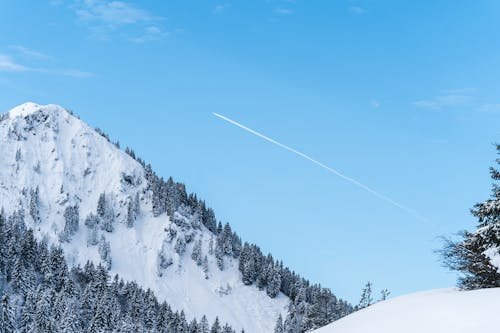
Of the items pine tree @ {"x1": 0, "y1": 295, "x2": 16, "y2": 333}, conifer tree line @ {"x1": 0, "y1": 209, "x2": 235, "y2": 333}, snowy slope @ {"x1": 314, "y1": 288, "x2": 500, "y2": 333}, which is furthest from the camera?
conifer tree line @ {"x1": 0, "y1": 209, "x2": 235, "y2": 333}

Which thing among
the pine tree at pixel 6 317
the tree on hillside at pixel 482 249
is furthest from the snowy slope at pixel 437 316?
the pine tree at pixel 6 317

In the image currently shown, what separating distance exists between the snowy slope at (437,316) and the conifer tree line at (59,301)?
8415 centimetres

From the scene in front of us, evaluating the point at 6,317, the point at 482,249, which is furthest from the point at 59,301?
the point at 482,249

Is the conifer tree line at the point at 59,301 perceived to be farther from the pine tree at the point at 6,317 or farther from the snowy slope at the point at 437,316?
the snowy slope at the point at 437,316

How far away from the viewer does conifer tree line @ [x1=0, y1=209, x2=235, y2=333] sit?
10212 cm

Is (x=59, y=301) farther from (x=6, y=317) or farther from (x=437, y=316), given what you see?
(x=437, y=316)

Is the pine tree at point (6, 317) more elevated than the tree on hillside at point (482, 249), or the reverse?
the pine tree at point (6, 317)

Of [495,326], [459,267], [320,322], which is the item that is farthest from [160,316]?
[495,326]

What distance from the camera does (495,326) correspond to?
9875mm

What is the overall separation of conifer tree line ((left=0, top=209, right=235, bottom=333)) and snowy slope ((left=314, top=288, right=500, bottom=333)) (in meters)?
84.2

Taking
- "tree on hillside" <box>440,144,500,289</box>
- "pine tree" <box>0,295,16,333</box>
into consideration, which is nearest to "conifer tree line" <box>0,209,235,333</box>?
"pine tree" <box>0,295,16,333</box>

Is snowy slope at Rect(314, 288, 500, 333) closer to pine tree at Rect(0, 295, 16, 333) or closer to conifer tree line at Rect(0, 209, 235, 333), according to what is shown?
pine tree at Rect(0, 295, 16, 333)

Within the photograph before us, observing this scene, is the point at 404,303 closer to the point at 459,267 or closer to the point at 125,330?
the point at 459,267

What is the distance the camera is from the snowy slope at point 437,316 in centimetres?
1029
